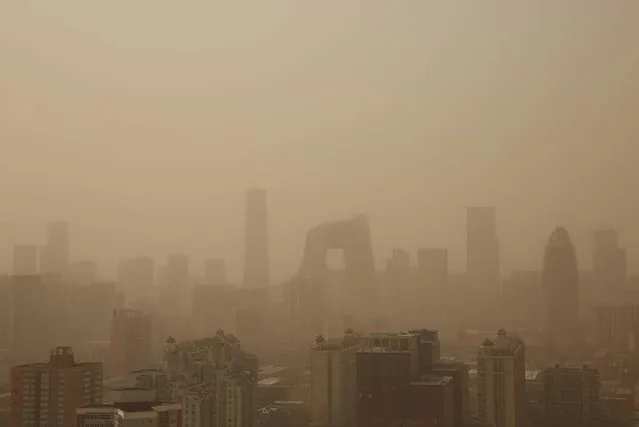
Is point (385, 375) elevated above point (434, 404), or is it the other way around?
point (385, 375)

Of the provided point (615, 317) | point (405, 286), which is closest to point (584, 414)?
point (615, 317)

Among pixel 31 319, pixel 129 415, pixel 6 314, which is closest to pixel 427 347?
pixel 129 415

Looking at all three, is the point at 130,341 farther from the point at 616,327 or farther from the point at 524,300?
the point at 616,327

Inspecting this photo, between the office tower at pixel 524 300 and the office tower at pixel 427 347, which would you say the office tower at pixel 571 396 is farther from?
the office tower at pixel 427 347

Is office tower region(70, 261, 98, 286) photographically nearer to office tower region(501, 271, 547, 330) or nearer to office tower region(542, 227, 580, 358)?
office tower region(501, 271, 547, 330)

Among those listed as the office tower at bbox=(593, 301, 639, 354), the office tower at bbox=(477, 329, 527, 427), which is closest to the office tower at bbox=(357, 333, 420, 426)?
the office tower at bbox=(477, 329, 527, 427)

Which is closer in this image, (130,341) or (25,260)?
(130,341)

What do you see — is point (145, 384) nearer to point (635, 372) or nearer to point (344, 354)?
point (344, 354)
